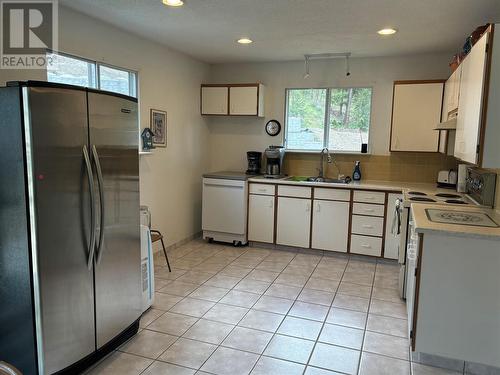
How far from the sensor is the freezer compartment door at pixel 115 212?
223 cm

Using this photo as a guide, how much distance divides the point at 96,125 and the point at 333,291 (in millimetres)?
2529

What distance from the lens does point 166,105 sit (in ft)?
14.5

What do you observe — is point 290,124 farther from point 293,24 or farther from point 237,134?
point 293,24

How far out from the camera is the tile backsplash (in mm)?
4555

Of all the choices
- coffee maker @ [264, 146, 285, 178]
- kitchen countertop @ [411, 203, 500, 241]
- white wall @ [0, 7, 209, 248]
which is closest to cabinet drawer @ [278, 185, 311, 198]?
coffee maker @ [264, 146, 285, 178]

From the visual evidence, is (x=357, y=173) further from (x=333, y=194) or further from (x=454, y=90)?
(x=454, y=90)

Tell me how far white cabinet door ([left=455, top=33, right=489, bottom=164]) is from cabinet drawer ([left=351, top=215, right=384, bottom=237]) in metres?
1.43

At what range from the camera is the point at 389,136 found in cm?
471

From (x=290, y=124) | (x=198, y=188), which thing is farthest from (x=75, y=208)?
(x=290, y=124)

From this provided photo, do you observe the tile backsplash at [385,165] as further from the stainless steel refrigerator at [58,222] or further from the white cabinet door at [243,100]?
the stainless steel refrigerator at [58,222]

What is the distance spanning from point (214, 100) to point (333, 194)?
206cm

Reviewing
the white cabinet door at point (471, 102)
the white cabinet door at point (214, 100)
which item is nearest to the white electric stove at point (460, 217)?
the white cabinet door at point (471, 102)

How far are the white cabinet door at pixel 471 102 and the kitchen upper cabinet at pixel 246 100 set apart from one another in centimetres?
254

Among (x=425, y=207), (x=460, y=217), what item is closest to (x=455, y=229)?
(x=460, y=217)
